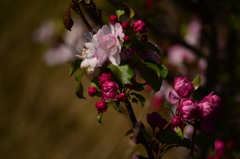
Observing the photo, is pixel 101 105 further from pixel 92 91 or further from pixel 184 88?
pixel 184 88

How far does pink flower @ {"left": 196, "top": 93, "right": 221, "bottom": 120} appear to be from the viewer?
1.92 feet

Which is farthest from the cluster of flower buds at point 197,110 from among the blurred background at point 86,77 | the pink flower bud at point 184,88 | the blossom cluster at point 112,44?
the blurred background at point 86,77

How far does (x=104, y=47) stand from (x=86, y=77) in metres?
1.98

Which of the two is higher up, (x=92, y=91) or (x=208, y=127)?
(x=92, y=91)

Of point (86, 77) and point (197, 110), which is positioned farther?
point (86, 77)

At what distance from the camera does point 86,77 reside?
2.58 metres

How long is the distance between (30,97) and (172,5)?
53.9 inches

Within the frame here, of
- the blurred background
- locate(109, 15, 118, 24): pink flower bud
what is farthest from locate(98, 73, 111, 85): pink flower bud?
the blurred background

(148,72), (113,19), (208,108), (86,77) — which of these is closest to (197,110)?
(208,108)

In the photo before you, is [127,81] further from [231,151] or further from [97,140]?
[97,140]

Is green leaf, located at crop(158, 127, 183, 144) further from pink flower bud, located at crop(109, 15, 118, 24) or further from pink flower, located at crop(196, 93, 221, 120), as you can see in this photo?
pink flower bud, located at crop(109, 15, 118, 24)

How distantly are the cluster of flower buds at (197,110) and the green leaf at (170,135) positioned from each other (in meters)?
0.01

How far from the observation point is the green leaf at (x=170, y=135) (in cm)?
62

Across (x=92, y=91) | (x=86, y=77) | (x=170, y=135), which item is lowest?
(x=86, y=77)
